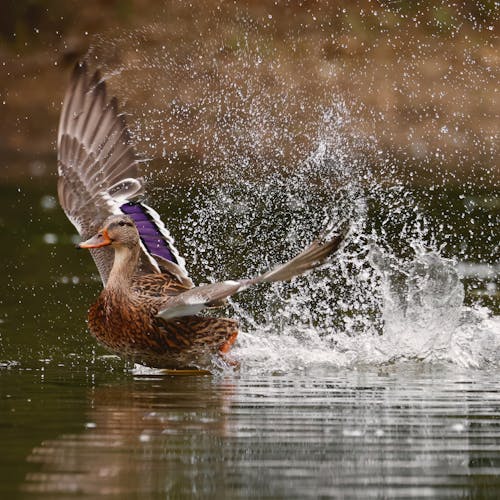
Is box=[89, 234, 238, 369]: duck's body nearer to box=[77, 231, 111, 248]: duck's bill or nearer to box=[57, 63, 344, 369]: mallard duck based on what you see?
box=[57, 63, 344, 369]: mallard duck

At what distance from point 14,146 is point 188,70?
121 inches

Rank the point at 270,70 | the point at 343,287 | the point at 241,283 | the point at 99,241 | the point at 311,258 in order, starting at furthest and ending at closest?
the point at 270,70 → the point at 343,287 → the point at 99,241 → the point at 241,283 → the point at 311,258

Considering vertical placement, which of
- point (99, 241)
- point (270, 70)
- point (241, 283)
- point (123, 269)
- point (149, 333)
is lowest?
point (149, 333)

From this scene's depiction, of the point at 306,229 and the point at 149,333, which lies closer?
the point at 149,333

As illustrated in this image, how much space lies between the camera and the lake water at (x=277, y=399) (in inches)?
177

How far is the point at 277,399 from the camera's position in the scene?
613 cm

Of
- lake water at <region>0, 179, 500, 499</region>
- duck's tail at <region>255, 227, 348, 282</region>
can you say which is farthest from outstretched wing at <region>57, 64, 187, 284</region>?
duck's tail at <region>255, 227, 348, 282</region>

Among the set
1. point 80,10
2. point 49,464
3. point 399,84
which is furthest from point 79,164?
point 80,10

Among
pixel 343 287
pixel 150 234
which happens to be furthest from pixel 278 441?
pixel 343 287

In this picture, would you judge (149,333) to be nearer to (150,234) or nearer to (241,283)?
(241,283)

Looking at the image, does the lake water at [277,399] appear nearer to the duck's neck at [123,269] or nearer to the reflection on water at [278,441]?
the reflection on water at [278,441]

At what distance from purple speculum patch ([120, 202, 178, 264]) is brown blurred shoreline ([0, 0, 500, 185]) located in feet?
30.5

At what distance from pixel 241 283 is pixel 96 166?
1.91m

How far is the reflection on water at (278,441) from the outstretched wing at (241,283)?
0.49m
